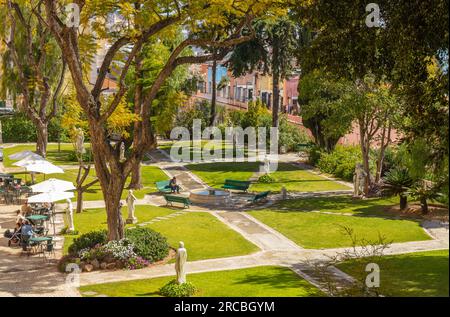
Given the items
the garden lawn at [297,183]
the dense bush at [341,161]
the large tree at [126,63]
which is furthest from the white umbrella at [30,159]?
the dense bush at [341,161]

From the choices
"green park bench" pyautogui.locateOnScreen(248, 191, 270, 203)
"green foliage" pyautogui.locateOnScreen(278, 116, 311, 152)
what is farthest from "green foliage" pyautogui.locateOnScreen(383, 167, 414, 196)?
"green foliage" pyautogui.locateOnScreen(278, 116, 311, 152)

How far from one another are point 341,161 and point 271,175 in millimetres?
4802

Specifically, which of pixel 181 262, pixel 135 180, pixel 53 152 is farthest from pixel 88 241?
pixel 53 152

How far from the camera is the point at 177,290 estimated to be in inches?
646

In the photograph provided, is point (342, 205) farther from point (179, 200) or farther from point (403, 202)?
point (179, 200)

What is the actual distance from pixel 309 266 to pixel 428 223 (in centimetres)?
830

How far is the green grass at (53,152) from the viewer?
4446cm

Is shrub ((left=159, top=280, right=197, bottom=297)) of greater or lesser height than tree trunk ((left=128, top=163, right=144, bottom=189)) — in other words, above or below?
below

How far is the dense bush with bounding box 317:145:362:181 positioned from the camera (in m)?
38.1

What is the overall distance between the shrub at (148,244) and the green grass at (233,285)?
1874 millimetres

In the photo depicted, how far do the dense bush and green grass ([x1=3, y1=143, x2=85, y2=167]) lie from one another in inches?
720

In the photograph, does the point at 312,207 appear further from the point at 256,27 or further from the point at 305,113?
the point at 256,27

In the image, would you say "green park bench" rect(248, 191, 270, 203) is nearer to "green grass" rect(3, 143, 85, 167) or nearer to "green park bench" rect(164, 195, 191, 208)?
"green park bench" rect(164, 195, 191, 208)
